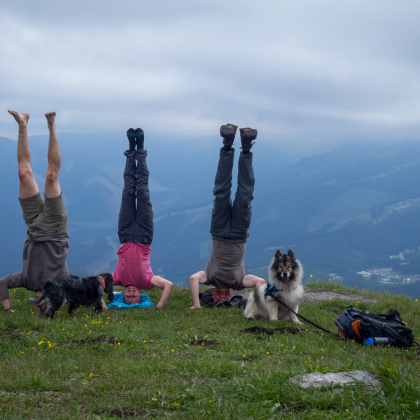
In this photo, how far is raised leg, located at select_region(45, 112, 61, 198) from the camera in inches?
399

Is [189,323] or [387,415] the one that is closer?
[387,415]

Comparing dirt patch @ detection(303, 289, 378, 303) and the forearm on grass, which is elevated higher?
the forearm on grass

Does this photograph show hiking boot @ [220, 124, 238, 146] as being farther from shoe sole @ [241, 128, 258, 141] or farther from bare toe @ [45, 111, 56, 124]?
bare toe @ [45, 111, 56, 124]

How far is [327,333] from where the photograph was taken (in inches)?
335

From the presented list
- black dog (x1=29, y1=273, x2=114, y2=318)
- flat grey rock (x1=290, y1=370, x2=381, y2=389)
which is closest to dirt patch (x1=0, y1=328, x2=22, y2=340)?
black dog (x1=29, y1=273, x2=114, y2=318)

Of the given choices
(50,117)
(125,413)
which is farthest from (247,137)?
(125,413)

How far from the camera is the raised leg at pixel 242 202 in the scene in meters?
11.3

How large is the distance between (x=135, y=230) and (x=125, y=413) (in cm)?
774

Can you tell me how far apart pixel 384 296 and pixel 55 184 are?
1111 cm

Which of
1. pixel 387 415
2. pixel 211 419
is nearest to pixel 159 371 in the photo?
pixel 211 419

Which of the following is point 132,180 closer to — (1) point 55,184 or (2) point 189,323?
(1) point 55,184

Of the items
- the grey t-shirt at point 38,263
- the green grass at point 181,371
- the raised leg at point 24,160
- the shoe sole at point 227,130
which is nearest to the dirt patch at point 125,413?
the green grass at point 181,371

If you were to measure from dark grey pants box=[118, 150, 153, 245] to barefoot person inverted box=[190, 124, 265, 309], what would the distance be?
74.2 inches

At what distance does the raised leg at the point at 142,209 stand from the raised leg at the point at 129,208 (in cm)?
14
